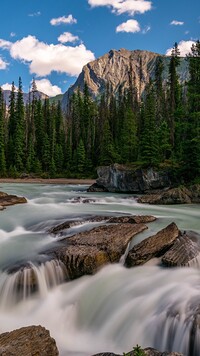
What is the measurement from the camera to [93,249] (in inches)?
422

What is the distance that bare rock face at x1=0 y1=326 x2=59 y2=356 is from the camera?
5902 mm

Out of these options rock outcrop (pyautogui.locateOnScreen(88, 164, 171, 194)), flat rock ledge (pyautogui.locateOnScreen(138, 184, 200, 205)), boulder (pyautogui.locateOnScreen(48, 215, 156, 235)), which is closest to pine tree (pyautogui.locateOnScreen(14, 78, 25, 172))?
rock outcrop (pyautogui.locateOnScreen(88, 164, 171, 194))

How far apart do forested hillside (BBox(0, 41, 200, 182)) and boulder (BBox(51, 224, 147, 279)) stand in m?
17.2

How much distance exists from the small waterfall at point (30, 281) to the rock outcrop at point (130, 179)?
21.7 m

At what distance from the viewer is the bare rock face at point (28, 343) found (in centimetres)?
590

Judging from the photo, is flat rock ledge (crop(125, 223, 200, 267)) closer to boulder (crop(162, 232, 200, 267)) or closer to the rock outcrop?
boulder (crop(162, 232, 200, 267))

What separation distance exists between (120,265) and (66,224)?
436 centimetres

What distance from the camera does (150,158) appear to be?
31875mm

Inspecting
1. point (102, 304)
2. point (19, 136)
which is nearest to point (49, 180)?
point (19, 136)

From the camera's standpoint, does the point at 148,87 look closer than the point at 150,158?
No

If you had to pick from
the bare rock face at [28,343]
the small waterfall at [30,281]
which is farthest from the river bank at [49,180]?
the bare rock face at [28,343]

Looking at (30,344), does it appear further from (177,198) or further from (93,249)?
(177,198)

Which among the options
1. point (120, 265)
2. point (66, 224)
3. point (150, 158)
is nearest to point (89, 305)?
point (120, 265)

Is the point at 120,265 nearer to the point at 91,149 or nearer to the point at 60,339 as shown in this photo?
the point at 60,339
